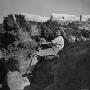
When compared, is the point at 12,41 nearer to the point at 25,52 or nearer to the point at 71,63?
the point at 25,52

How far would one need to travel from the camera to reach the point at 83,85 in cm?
169

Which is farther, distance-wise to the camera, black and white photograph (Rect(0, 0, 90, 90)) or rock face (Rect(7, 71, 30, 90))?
rock face (Rect(7, 71, 30, 90))

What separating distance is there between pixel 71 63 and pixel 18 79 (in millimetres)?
5413

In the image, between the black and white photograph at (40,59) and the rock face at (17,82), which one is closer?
the black and white photograph at (40,59)

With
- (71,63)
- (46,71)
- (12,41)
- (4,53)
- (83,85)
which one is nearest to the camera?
(83,85)

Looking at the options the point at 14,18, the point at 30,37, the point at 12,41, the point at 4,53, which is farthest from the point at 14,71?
the point at 14,18

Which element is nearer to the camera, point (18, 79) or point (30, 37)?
point (18, 79)

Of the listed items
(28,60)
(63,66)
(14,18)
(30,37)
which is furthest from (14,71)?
(63,66)

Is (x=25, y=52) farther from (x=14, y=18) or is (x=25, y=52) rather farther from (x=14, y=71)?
(x=14, y=18)

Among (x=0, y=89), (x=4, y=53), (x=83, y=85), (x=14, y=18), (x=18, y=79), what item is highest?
(x=14, y=18)

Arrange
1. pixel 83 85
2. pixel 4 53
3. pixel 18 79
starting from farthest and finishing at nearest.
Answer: pixel 4 53, pixel 18 79, pixel 83 85

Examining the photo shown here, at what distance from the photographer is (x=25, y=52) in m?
9.15

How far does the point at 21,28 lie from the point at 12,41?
1004mm

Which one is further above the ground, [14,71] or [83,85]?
[83,85]
